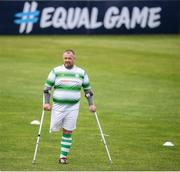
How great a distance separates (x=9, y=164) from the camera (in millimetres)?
17250

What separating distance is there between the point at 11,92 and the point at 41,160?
38.5 feet

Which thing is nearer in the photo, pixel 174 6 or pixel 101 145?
pixel 101 145

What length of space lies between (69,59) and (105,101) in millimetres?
11254

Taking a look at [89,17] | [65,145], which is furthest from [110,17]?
[65,145]

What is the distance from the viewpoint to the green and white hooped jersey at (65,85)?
683 inches

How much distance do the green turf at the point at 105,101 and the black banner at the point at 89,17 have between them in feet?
2.42

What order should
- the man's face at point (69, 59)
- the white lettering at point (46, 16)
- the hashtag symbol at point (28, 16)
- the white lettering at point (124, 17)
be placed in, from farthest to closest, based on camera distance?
the white lettering at point (124, 17), the white lettering at point (46, 16), the hashtag symbol at point (28, 16), the man's face at point (69, 59)

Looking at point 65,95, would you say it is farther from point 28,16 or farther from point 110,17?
point 110,17

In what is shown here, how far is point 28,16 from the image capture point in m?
48.9

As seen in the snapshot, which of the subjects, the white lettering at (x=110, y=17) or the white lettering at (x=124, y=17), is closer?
the white lettering at (x=110, y=17)

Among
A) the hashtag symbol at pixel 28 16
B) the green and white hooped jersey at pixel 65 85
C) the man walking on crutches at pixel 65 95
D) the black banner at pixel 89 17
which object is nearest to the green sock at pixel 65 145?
the man walking on crutches at pixel 65 95

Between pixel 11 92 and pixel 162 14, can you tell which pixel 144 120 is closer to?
pixel 11 92

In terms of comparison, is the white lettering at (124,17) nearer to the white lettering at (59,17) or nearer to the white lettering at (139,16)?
the white lettering at (139,16)

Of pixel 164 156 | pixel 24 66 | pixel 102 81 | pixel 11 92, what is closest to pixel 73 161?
pixel 164 156
